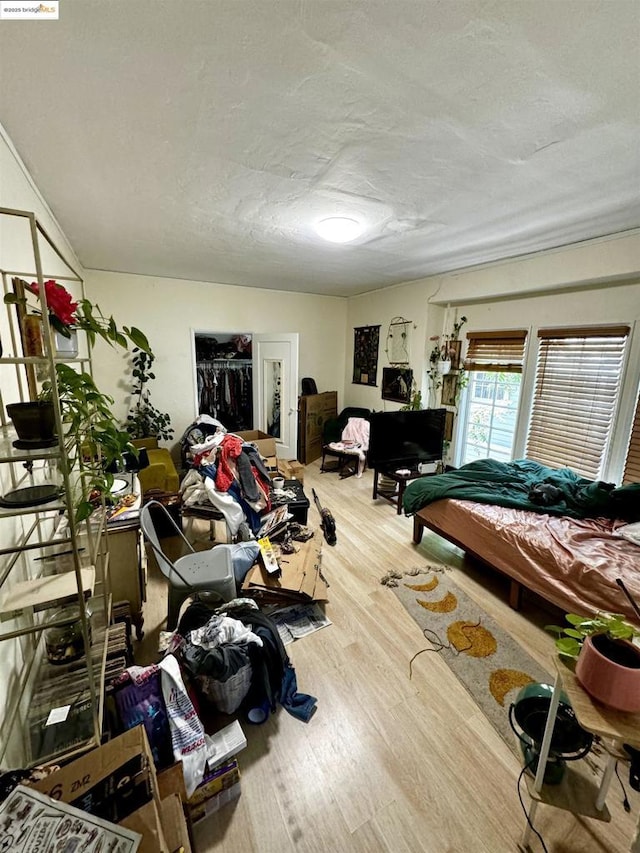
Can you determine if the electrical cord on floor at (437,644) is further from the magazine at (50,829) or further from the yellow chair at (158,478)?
the yellow chair at (158,478)

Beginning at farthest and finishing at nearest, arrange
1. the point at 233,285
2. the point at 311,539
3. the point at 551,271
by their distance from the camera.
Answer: the point at 233,285
the point at 551,271
the point at 311,539

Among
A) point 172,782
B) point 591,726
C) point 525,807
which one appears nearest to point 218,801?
point 172,782

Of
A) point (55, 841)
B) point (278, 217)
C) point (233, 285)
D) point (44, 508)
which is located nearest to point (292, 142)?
point (278, 217)

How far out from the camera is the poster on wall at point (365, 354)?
512cm

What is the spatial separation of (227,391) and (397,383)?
2.62 meters

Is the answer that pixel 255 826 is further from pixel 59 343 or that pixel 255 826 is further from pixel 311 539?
pixel 59 343

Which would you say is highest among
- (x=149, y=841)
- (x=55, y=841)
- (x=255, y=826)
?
(x=55, y=841)

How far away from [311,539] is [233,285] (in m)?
3.62

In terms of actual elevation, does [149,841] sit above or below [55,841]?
below

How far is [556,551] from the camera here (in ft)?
6.97

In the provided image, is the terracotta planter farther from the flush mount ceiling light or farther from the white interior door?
the white interior door

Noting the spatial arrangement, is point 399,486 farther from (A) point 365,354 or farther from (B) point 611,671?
(B) point 611,671

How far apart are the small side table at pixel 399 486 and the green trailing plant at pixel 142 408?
280 cm

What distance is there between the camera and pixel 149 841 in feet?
2.77
